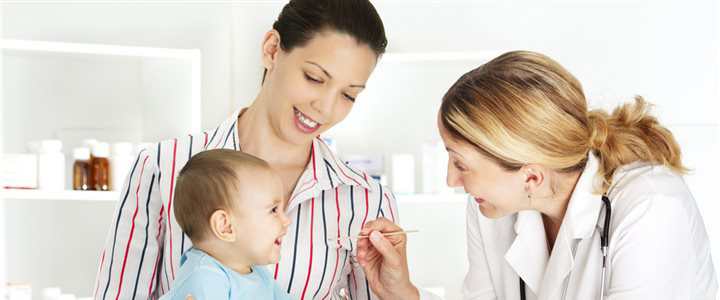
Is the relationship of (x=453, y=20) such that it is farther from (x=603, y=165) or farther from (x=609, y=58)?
(x=603, y=165)

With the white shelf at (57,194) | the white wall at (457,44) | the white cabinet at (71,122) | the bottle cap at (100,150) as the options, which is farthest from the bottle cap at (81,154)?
the white wall at (457,44)

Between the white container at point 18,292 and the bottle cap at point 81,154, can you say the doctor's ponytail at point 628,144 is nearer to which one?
the bottle cap at point 81,154

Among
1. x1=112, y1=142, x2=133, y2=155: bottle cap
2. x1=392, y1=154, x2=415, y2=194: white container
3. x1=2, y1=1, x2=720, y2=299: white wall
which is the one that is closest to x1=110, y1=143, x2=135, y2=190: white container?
x1=112, y1=142, x2=133, y2=155: bottle cap

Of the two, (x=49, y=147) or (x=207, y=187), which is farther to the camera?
(x=49, y=147)

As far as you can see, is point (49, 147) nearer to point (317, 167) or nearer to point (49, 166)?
point (49, 166)

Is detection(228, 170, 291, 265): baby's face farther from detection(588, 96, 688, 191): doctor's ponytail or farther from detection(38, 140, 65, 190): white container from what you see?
detection(38, 140, 65, 190): white container

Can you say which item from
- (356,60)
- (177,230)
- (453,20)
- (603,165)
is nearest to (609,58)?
(453,20)

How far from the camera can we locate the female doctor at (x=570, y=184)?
165 cm

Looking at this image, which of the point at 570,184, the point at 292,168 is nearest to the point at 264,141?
the point at 292,168

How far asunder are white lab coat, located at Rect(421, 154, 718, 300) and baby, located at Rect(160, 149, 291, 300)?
525 mm

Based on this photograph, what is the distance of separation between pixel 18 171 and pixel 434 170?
1482 mm

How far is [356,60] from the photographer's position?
1.68 m

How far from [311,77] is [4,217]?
1.87 meters

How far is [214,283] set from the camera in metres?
1.46
